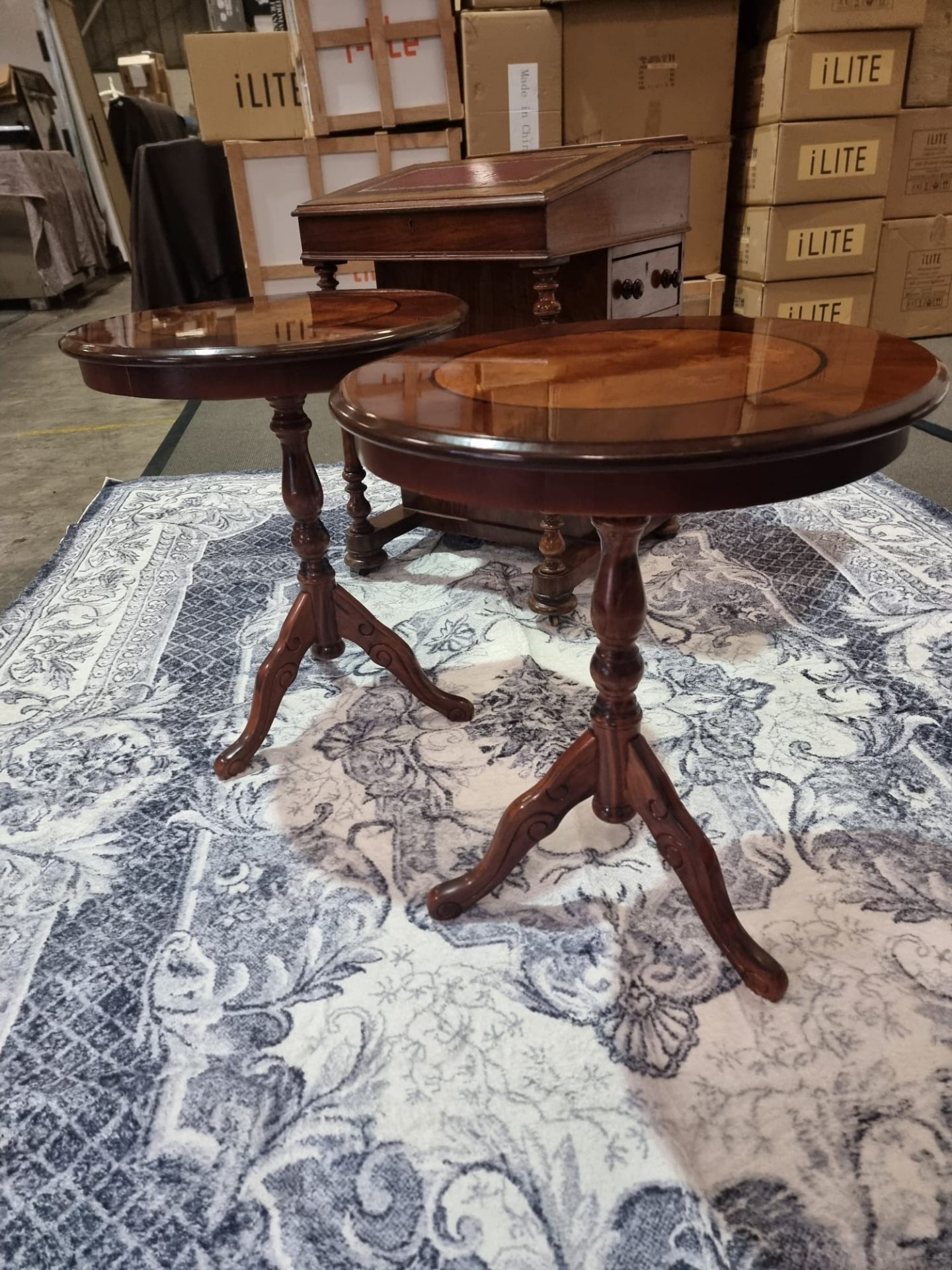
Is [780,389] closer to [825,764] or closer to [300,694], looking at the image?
[825,764]

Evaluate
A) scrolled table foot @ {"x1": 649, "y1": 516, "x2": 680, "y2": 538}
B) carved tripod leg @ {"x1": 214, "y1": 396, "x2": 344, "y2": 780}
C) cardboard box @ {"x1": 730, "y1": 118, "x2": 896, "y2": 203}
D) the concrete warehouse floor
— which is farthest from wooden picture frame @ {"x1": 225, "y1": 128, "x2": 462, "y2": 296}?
carved tripod leg @ {"x1": 214, "y1": 396, "x2": 344, "y2": 780}

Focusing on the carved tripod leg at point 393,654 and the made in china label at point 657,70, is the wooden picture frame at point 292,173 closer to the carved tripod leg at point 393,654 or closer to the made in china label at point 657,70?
the made in china label at point 657,70

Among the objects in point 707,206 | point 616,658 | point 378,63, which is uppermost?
point 378,63

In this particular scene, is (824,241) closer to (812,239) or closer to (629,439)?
(812,239)

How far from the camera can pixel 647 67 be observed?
3.37 m

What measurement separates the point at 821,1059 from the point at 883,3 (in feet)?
12.8

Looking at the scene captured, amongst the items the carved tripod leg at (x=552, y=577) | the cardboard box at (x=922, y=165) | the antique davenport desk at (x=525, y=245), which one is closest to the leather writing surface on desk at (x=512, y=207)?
the antique davenport desk at (x=525, y=245)

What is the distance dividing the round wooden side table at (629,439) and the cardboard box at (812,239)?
274 cm

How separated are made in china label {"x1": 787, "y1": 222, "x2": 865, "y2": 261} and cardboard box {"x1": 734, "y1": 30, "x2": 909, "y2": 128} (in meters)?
0.41

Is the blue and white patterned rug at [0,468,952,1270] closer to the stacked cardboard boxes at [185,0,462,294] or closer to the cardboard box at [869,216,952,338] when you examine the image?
the stacked cardboard boxes at [185,0,462,294]

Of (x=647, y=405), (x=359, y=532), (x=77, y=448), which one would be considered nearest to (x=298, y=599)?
(x=359, y=532)

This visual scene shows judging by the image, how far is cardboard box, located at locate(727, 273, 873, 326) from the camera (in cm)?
379

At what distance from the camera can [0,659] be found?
204 centimetres

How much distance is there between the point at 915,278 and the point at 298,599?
3.53 m
